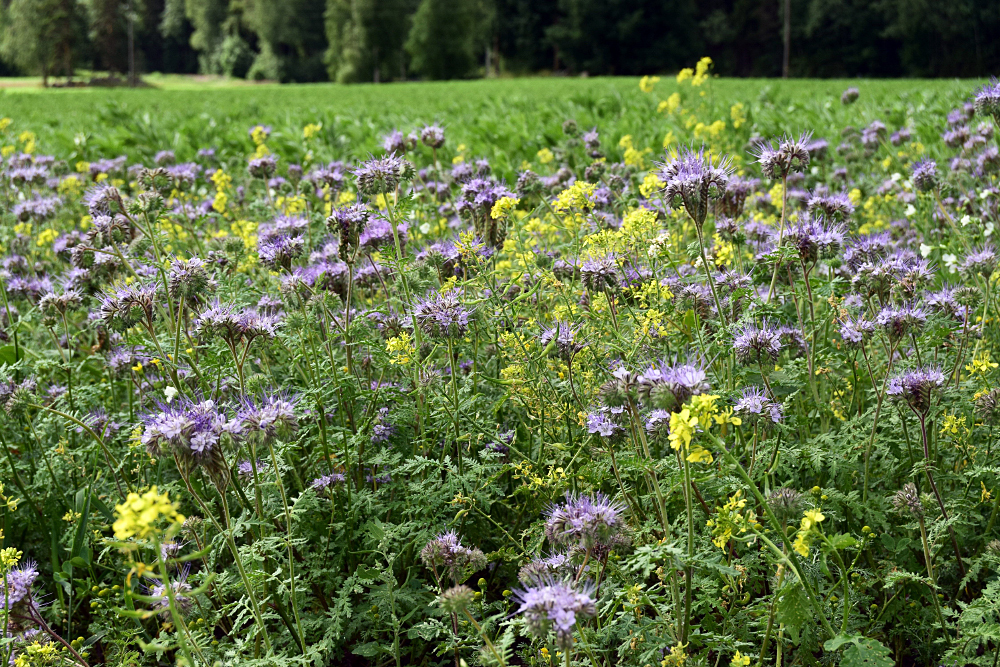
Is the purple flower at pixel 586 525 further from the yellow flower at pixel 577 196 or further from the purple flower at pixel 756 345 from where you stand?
the yellow flower at pixel 577 196

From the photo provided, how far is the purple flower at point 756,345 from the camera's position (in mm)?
2473

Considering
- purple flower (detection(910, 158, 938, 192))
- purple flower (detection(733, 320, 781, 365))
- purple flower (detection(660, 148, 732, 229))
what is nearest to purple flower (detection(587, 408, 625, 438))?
purple flower (detection(733, 320, 781, 365))

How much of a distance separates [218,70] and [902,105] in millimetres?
83847

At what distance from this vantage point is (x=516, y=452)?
258 centimetres

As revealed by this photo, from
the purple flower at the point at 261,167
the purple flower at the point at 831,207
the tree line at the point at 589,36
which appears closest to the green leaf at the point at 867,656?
the purple flower at the point at 831,207

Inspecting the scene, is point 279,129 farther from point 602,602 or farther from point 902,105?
point 602,602

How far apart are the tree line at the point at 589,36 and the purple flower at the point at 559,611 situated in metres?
58.3

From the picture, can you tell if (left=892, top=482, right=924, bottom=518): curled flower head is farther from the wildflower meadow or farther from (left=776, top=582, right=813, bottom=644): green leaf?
(left=776, top=582, right=813, bottom=644): green leaf

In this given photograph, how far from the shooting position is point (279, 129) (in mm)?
11234

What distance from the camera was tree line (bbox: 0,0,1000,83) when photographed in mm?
54344

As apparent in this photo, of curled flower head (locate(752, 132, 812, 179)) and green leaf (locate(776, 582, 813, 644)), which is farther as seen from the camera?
curled flower head (locate(752, 132, 812, 179))

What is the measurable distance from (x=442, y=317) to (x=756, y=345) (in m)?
1.00

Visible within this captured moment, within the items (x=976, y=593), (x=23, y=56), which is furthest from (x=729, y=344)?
(x=23, y=56)

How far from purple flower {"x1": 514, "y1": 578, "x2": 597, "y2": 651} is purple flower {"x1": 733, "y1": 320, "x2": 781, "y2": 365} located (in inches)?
44.6
